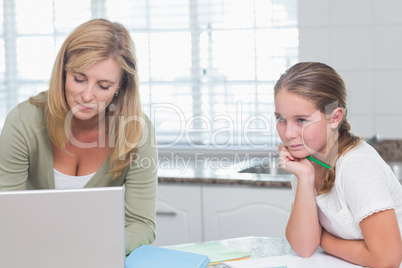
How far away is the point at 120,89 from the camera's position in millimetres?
1592

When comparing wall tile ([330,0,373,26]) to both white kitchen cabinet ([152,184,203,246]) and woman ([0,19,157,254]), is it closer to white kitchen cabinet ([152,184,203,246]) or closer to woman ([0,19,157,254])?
white kitchen cabinet ([152,184,203,246])

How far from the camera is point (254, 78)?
9.64ft

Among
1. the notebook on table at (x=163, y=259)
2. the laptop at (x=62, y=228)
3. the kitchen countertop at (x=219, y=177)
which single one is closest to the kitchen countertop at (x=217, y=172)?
the kitchen countertop at (x=219, y=177)

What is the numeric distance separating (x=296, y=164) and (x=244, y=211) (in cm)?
106

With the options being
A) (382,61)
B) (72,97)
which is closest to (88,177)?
(72,97)

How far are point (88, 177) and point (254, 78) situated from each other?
1.54m

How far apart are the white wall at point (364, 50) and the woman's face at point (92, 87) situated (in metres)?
1.52

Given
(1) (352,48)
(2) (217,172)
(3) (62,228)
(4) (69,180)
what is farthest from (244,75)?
(3) (62,228)

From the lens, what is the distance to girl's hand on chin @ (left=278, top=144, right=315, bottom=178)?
4.43 ft

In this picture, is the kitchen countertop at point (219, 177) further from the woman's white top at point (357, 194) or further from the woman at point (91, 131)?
the woman's white top at point (357, 194)

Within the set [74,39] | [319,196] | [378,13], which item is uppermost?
[378,13]

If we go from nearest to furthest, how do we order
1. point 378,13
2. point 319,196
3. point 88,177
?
point 319,196 → point 88,177 → point 378,13

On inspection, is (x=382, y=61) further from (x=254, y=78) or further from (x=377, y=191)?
(x=377, y=191)

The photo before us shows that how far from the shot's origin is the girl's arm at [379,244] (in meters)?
1.18
